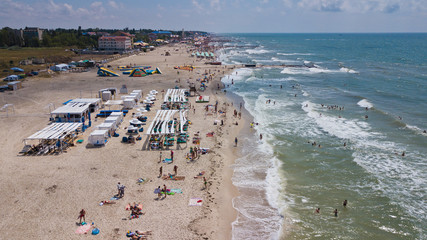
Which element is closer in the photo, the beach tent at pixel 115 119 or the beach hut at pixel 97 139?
the beach hut at pixel 97 139

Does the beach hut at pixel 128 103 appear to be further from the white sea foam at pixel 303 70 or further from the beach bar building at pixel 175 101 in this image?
the white sea foam at pixel 303 70

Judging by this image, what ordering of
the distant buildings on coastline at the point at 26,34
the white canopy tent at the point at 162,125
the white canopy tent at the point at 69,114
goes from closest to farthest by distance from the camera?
the white canopy tent at the point at 162,125 < the white canopy tent at the point at 69,114 < the distant buildings on coastline at the point at 26,34

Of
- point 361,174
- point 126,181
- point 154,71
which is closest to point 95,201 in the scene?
point 126,181

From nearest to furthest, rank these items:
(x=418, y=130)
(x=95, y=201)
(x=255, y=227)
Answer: (x=255, y=227), (x=95, y=201), (x=418, y=130)

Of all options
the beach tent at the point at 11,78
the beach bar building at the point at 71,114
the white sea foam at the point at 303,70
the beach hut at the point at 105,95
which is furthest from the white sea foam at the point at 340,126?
the beach tent at the point at 11,78

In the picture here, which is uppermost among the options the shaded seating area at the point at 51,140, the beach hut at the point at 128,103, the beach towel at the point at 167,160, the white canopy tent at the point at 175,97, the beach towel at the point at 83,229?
the white canopy tent at the point at 175,97

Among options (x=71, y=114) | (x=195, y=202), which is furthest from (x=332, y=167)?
(x=71, y=114)

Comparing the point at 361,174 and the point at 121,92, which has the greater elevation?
the point at 121,92

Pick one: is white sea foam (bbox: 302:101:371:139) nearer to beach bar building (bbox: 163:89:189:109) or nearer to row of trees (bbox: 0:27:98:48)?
beach bar building (bbox: 163:89:189:109)

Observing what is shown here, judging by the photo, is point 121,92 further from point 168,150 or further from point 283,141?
point 283,141

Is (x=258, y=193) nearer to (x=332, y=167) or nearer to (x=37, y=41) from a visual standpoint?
(x=332, y=167)

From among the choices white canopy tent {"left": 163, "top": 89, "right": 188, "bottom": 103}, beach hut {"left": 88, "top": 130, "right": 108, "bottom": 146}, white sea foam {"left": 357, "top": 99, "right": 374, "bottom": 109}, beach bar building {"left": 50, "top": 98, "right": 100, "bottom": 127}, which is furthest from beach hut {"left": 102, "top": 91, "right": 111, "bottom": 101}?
white sea foam {"left": 357, "top": 99, "right": 374, "bottom": 109}
